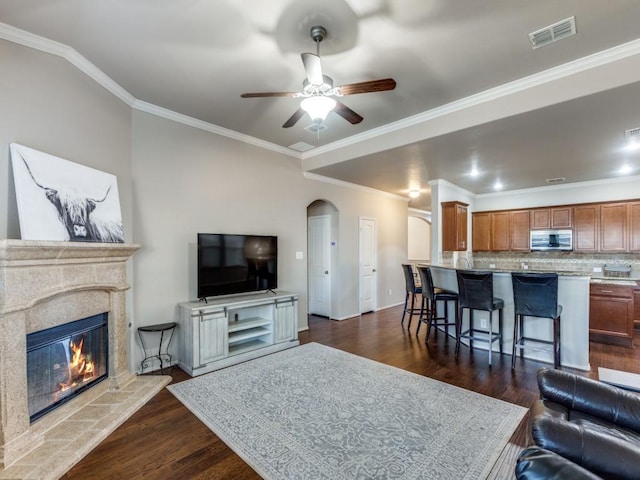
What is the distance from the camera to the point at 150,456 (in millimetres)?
2188

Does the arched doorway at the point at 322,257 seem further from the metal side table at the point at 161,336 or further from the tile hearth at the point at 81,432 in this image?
the tile hearth at the point at 81,432

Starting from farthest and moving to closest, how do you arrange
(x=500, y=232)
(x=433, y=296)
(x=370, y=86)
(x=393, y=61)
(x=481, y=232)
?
1. (x=481, y=232)
2. (x=500, y=232)
3. (x=433, y=296)
4. (x=393, y=61)
5. (x=370, y=86)

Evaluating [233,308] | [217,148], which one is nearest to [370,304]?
[233,308]

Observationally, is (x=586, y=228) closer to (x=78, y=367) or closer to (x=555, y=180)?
(x=555, y=180)

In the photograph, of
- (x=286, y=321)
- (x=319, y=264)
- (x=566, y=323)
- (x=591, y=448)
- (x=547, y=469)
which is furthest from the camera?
(x=319, y=264)

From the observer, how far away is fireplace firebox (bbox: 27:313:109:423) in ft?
7.67

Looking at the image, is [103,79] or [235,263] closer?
[103,79]

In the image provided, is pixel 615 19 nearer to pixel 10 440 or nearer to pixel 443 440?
pixel 443 440

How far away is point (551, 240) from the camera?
21.1 ft

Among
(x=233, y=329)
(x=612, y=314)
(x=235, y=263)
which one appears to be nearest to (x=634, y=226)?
(x=612, y=314)

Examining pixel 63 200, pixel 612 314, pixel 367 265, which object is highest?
pixel 63 200

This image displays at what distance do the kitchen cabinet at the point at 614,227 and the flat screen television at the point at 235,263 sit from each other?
20.4ft

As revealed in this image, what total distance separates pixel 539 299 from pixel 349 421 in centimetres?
274

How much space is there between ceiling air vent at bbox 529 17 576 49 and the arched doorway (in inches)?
160
